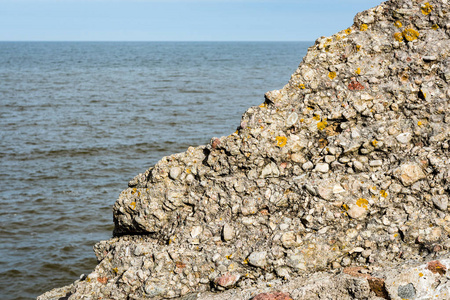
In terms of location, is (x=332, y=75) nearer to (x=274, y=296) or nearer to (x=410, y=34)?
(x=410, y=34)

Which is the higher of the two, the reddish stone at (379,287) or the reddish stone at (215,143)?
the reddish stone at (215,143)

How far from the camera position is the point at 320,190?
475 cm

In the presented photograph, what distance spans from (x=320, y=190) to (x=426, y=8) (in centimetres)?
248

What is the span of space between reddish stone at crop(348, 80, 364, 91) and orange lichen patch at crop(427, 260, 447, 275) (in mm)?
2074

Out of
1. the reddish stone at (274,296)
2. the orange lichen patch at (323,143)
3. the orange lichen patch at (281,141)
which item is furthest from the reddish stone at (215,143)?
the reddish stone at (274,296)

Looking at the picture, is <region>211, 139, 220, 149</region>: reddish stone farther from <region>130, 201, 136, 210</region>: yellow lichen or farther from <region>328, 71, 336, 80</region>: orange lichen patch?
<region>328, 71, 336, 80</region>: orange lichen patch

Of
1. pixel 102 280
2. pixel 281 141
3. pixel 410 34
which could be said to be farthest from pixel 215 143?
pixel 410 34

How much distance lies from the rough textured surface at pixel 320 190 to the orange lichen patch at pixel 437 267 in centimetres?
2

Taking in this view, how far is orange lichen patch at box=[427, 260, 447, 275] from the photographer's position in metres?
3.91

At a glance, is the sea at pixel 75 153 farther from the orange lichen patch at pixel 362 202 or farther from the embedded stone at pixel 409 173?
the embedded stone at pixel 409 173

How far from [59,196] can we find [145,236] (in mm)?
11068

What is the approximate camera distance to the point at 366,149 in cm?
489

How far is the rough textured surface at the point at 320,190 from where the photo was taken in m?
4.46

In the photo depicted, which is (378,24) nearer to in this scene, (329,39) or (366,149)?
(329,39)
